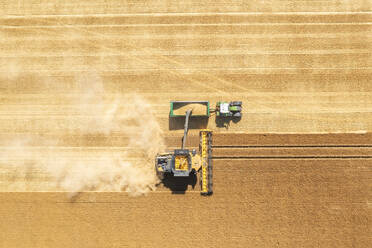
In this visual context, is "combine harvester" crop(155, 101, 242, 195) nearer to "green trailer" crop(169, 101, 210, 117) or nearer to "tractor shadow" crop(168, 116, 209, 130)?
"green trailer" crop(169, 101, 210, 117)

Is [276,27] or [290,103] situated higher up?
[276,27]

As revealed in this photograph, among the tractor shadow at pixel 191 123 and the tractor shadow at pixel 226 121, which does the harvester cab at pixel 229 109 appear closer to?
the tractor shadow at pixel 226 121

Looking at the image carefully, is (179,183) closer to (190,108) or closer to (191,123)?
(191,123)

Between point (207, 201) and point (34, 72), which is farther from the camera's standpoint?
point (34, 72)

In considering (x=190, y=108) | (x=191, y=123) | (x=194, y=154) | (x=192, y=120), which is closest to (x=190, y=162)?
(x=194, y=154)

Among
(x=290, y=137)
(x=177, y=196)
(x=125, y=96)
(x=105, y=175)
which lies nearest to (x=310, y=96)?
(x=290, y=137)

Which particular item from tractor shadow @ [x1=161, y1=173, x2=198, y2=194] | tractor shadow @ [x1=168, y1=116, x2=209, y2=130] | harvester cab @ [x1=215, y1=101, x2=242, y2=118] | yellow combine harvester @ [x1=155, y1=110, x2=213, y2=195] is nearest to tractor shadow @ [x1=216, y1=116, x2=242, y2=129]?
harvester cab @ [x1=215, y1=101, x2=242, y2=118]

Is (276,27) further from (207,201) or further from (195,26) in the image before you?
(207,201)

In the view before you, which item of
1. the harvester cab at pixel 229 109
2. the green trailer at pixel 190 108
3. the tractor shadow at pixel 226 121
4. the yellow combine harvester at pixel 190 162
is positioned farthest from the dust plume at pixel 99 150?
the harvester cab at pixel 229 109
